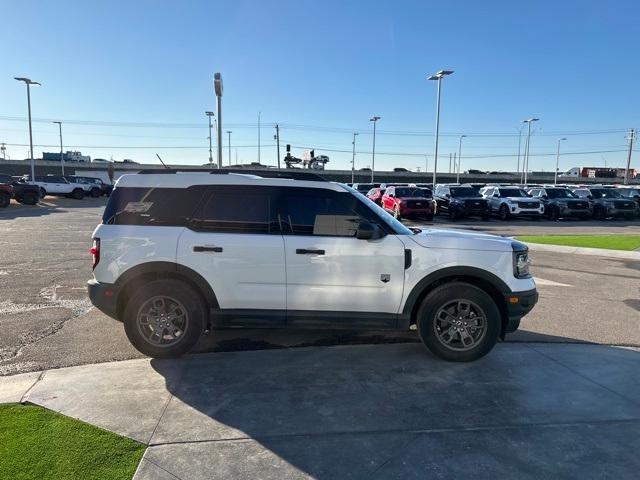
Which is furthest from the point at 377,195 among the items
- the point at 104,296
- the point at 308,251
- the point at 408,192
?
the point at 104,296

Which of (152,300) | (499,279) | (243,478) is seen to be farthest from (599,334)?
(152,300)

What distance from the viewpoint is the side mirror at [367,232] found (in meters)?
4.72

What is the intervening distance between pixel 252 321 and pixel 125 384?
131 centimetres

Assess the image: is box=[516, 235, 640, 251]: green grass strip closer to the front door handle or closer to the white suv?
the white suv

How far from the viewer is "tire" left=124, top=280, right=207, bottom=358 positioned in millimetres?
4895

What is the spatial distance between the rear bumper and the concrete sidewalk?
1.93 feet

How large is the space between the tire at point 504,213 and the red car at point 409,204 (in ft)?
14.1

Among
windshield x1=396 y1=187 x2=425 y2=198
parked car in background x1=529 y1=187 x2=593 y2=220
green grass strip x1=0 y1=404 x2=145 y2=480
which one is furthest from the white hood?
parked car in background x1=529 y1=187 x2=593 y2=220

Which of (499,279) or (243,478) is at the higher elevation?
(499,279)

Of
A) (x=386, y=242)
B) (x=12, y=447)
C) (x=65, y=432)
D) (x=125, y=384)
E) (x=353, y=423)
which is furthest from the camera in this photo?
(x=386, y=242)

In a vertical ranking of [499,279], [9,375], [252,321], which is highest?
[499,279]

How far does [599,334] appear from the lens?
596 centimetres

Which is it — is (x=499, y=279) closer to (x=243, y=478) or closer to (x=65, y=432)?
(x=243, y=478)

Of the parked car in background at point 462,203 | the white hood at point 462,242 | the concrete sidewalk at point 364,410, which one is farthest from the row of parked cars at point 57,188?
the white hood at point 462,242
